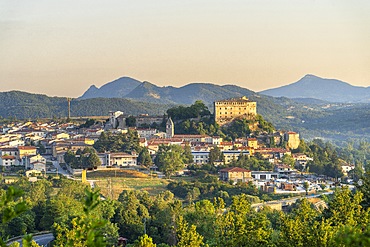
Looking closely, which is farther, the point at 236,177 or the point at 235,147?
the point at 235,147

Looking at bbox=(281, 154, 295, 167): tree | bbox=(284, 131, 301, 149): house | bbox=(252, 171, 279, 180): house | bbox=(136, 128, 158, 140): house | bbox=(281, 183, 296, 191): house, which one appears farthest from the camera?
bbox=(136, 128, 158, 140): house

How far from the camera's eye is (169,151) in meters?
29.0

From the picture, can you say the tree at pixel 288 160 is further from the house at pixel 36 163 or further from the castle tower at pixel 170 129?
the house at pixel 36 163

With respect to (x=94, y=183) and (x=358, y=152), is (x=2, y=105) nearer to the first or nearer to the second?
(x=358, y=152)

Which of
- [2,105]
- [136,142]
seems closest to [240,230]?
[136,142]

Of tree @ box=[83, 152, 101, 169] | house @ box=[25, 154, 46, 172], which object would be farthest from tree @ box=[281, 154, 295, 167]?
house @ box=[25, 154, 46, 172]

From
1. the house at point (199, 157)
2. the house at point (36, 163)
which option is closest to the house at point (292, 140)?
the house at point (199, 157)

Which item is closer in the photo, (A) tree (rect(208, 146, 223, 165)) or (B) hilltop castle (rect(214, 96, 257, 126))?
(A) tree (rect(208, 146, 223, 165))

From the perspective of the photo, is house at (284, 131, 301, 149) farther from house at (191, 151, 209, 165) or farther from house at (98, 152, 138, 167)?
house at (98, 152, 138, 167)

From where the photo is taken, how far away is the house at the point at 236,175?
26.5 metres

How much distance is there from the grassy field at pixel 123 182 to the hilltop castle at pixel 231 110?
910cm

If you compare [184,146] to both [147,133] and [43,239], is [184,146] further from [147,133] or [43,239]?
[43,239]

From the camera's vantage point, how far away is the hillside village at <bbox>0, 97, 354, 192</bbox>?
2769 cm

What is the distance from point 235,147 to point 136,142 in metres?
4.68
